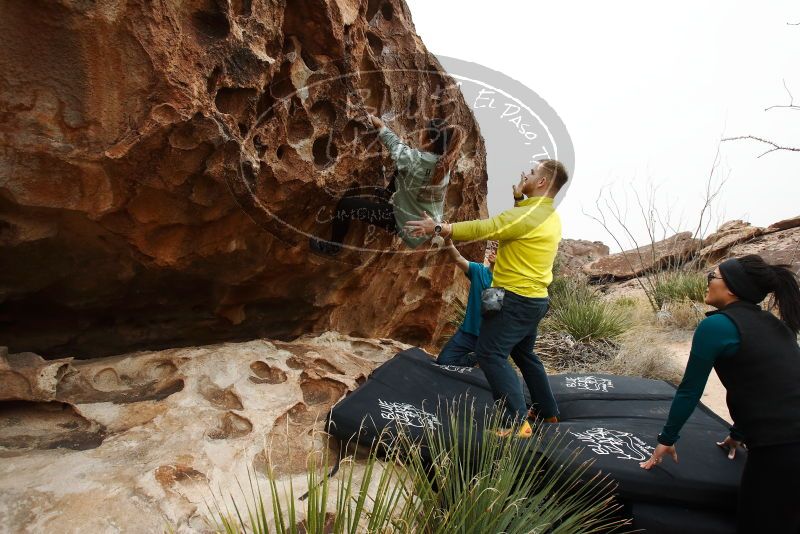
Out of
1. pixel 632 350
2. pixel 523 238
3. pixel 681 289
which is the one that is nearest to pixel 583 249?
pixel 681 289

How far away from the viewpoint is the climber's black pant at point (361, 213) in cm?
435

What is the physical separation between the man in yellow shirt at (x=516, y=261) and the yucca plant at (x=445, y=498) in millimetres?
324

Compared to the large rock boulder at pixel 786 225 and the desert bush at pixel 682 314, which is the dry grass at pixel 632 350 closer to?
the desert bush at pixel 682 314

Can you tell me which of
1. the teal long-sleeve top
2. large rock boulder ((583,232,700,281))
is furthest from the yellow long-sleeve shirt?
large rock boulder ((583,232,700,281))

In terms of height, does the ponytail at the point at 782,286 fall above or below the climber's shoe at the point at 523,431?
above

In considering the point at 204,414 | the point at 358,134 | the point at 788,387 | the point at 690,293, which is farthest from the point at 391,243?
the point at 690,293

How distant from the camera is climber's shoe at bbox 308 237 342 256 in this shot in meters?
4.38

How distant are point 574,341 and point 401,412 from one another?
4.52m

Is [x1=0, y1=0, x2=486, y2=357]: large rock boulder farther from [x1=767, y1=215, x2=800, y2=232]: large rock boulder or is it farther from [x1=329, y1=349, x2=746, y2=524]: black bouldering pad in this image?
[x1=767, y1=215, x2=800, y2=232]: large rock boulder

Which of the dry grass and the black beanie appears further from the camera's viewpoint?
the dry grass

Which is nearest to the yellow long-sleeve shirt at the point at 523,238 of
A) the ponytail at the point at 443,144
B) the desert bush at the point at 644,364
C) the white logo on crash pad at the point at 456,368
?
the white logo on crash pad at the point at 456,368

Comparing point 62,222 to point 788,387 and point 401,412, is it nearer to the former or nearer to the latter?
point 401,412

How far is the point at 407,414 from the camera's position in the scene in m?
3.41

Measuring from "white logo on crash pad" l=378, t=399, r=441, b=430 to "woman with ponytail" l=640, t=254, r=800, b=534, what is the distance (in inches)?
52.1
